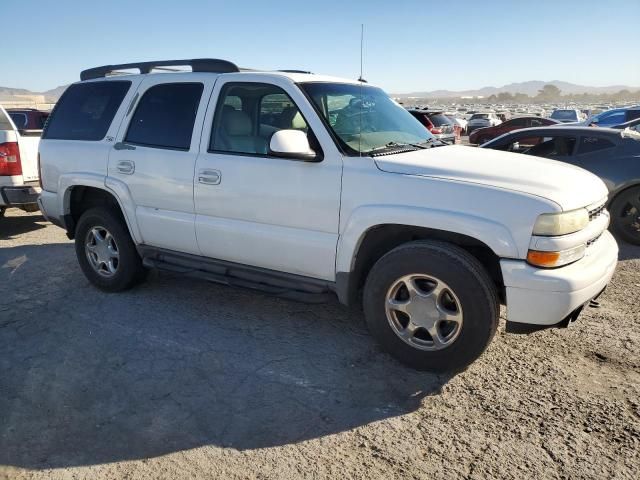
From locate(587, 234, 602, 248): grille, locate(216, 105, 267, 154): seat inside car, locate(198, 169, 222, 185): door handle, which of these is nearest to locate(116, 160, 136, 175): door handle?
locate(198, 169, 222, 185): door handle

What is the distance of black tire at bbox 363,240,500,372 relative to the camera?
3109 mm

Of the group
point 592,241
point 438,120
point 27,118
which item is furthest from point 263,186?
point 438,120

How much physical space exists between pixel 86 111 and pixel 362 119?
9.35 feet

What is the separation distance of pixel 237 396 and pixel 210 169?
1.77m

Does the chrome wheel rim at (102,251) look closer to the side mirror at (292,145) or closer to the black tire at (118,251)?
the black tire at (118,251)

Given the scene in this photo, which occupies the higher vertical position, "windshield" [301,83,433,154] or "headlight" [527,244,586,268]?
"windshield" [301,83,433,154]

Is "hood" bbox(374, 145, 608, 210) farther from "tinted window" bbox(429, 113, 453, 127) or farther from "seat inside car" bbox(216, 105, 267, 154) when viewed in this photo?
A: "tinted window" bbox(429, 113, 453, 127)

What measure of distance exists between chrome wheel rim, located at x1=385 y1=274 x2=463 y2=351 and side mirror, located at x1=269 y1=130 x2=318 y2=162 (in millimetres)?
1060

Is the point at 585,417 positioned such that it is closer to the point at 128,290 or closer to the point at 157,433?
the point at 157,433

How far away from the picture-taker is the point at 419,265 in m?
3.22

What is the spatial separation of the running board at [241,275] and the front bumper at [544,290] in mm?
1226

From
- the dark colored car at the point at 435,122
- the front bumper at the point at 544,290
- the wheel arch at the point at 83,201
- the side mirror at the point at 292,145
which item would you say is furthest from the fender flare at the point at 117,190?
the dark colored car at the point at 435,122

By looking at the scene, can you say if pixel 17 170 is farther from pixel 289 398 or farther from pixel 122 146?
pixel 289 398

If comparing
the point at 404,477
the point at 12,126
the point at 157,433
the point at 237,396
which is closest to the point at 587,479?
the point at 404,477
